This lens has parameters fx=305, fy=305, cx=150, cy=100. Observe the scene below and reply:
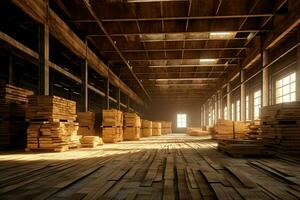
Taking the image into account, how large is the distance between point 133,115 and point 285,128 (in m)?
12.1

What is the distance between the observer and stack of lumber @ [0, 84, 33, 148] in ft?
35.5

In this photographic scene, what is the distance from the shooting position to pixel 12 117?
1127 cm

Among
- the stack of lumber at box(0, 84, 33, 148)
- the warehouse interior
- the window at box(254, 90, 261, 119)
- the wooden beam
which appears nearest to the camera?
the warehouse interior

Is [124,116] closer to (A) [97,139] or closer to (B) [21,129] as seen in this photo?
(A) [97,139]

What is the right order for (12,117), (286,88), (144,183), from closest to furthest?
1. (144,183)
2. (12,117)
3. (286,88)

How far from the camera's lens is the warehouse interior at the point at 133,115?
4973 mm

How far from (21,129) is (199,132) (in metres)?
21.8

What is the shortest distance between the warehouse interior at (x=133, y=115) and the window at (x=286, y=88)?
0.17 feet

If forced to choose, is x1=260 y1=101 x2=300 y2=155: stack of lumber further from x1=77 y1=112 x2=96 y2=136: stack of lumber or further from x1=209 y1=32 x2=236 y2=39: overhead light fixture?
x1=77 y1=112 x2=96 y2=136: stack of lumber

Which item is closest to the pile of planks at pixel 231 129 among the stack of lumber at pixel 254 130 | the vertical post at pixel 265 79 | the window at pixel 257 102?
the vertical post at pixel 265 79

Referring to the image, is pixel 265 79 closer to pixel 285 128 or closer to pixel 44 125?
pixel 285 128

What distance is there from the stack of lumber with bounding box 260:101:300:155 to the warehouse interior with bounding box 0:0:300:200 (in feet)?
0.11

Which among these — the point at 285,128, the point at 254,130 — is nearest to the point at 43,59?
the point at 285,128

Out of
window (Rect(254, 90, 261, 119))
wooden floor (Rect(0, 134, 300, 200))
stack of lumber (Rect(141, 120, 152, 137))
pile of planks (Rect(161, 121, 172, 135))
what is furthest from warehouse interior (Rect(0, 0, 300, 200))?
pile of planks (Rect(161, 121, 172, 135))
